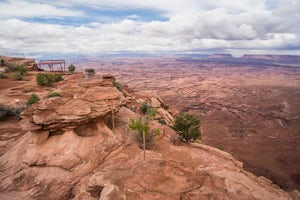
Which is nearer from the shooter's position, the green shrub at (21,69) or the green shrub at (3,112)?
the green shrub at (3,112)

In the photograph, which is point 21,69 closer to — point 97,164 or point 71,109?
point 71,109

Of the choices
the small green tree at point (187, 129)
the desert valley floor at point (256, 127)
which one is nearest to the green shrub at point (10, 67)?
the desert valley floor at point (256, 127)

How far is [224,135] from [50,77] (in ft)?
160

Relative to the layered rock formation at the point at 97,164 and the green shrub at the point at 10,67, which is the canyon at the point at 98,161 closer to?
the layered rock formation at the point at 97,164

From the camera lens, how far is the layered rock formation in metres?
8.63

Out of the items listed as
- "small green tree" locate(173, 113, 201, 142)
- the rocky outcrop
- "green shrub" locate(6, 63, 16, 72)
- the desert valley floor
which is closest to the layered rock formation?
the rocky outcrop

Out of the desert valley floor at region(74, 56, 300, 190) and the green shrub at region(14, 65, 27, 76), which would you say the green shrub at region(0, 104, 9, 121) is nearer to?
the green shrub at region(14, 65, 27, 76)

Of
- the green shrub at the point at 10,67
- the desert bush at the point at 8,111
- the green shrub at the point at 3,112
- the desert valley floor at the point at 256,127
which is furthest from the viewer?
the green shrub at the point at 10,67

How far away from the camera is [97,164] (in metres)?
13.9

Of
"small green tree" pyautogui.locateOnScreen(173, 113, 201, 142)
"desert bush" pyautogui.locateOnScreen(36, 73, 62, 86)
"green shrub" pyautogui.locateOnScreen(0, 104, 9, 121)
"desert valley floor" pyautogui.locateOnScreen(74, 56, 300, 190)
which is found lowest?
"desert valley floor" pyautogui.locateOnScreen(74, 56, 300, 190)

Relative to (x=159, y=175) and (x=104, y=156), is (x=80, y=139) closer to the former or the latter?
(x=104, y=156)

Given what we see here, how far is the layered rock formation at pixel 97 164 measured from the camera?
8.63m

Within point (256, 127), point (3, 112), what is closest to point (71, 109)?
point (3, 112)

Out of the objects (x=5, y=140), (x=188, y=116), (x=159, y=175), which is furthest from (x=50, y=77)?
(x=159, y=175)
